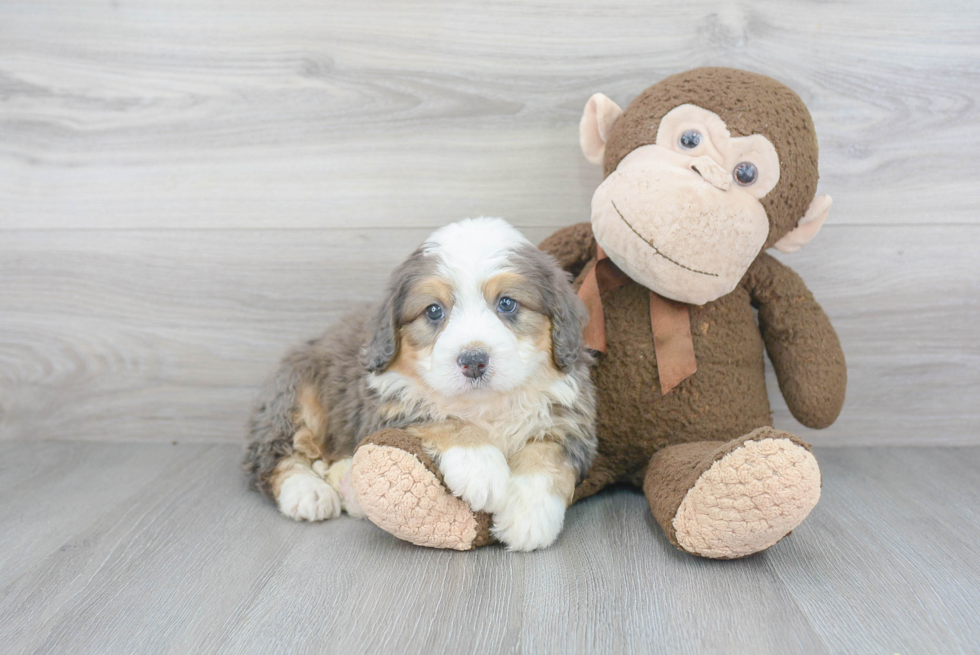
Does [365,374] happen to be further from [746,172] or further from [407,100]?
[746,172]

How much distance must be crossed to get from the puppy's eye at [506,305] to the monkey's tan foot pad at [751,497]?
0.54m

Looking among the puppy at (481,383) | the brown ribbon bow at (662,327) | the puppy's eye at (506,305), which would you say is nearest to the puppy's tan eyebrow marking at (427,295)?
the puppy at (481,383)

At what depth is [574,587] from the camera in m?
1.45

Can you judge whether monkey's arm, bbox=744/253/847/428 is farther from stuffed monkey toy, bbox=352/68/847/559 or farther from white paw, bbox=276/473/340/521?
white paw, bbox=276/473/340/521

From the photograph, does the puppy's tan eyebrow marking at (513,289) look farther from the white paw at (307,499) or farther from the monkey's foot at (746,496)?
the white paw at (307,499)

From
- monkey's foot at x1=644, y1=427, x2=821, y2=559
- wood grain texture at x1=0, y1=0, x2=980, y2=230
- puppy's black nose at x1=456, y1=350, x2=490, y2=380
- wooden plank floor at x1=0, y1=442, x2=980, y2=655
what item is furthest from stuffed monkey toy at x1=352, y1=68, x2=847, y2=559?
wood grain texture at x1=0, y1=0, x2=980, y2=230

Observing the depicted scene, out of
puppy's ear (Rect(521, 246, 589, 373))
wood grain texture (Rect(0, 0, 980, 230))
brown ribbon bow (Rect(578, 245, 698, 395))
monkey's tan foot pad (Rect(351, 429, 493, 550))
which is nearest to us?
monkey's tan foot pad (Rect(351, 429, 493, 550))

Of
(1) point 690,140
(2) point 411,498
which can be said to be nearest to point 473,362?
(2) point 411,498

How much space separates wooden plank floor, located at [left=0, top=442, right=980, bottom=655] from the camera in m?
1.29

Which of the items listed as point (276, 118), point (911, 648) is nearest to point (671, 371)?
point (911, 648)

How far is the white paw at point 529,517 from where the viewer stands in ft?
5.15

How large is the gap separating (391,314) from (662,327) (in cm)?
66

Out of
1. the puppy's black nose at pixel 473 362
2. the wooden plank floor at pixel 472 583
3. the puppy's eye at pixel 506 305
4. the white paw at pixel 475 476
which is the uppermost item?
the puppy's eye at pixel 506 305

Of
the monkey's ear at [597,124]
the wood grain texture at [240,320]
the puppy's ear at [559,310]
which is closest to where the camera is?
the puppy's ear at [559,310]
